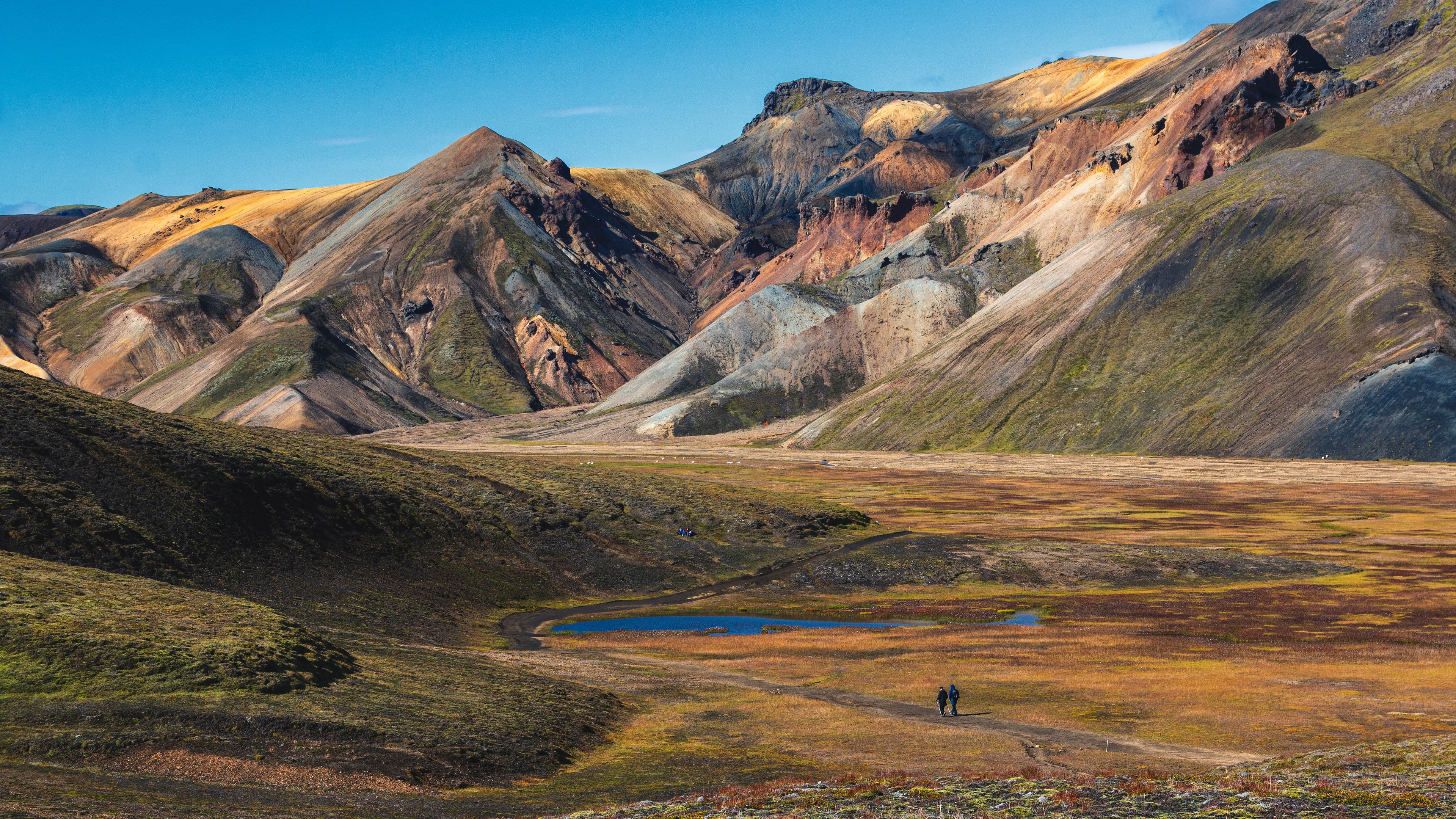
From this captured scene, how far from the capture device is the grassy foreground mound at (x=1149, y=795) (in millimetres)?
24906

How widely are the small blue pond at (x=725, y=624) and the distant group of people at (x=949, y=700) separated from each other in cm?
2809

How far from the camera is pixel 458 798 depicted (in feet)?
111

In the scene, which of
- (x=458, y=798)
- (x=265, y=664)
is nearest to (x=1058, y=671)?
(x=458, y=798)

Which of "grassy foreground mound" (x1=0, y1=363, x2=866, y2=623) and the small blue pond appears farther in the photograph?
the small blue pond

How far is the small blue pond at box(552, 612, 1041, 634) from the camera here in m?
76.9

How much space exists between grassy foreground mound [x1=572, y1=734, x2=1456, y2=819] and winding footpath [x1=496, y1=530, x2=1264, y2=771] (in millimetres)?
6059

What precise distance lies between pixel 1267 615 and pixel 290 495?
73.6 metres

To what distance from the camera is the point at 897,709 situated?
4953cm

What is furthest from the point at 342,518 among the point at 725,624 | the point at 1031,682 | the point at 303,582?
the point at 1031,682

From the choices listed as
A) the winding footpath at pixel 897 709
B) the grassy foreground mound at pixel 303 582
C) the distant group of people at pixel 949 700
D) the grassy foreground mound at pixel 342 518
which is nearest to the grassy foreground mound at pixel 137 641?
the grassy foreground mound at pixel 303 582

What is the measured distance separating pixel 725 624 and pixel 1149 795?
54.5 meters

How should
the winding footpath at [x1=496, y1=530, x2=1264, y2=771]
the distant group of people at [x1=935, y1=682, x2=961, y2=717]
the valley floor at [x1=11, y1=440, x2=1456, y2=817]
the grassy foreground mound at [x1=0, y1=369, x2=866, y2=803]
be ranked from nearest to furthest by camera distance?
the valley floor at [x1=11, y1=440, x2=1456, y2=817] < the grassy foreground mound at [x1=0, y1=369, x2=866, y2=803] < the winding footpath at [x1=496, y1=530, x2=1264, y2=771] < the distant group of people at [x1=935, y1=682, x2=961, y2=717]

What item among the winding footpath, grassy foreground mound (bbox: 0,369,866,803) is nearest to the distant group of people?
the winding footpath

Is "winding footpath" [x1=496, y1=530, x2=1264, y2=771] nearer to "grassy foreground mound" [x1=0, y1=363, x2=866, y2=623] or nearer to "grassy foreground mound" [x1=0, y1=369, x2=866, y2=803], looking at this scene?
"grassy foreground mound" [x1=0, y1=369, x2=866, y2=803]
